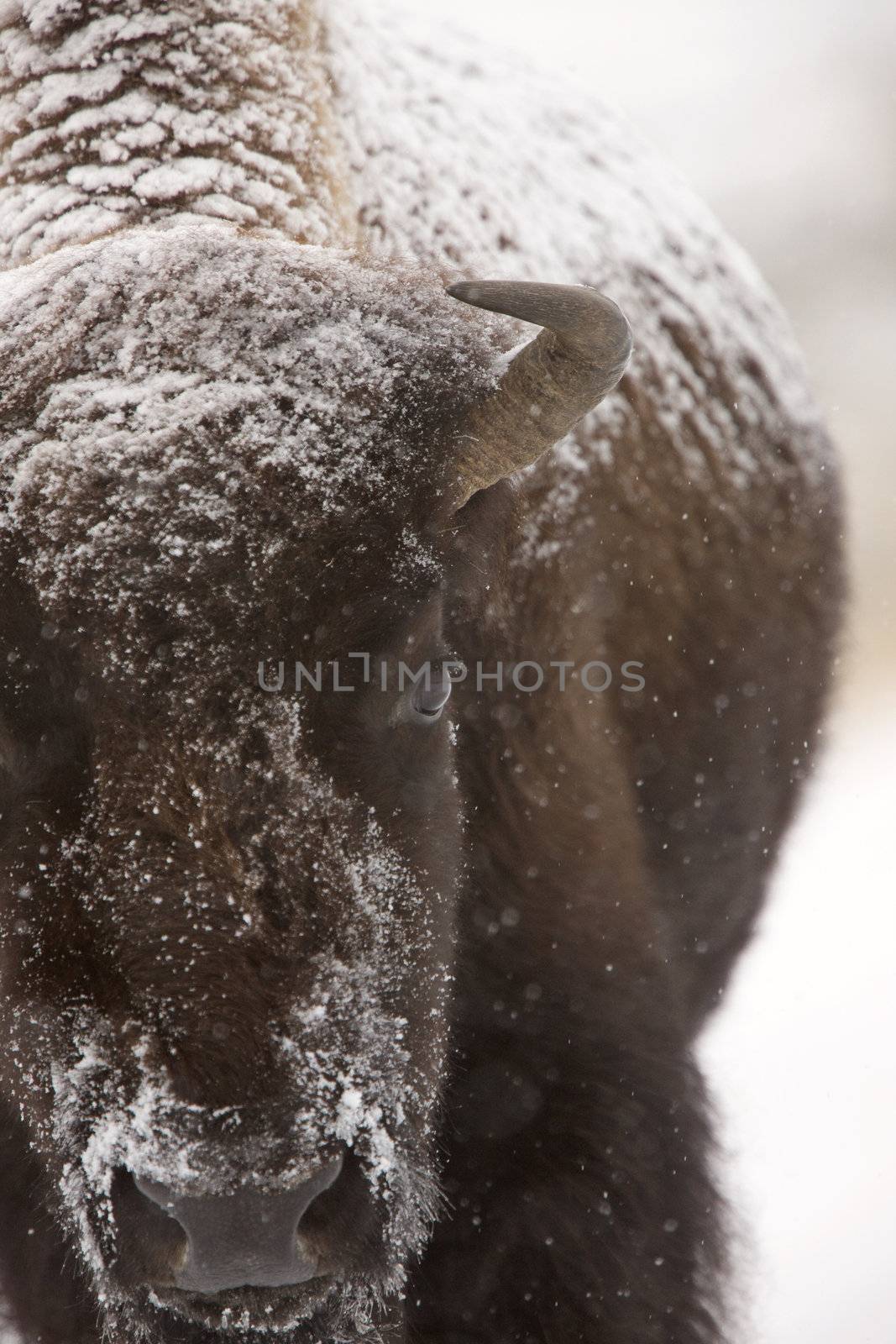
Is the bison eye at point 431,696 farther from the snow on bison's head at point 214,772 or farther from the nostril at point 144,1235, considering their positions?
the nostril at point 144,1235

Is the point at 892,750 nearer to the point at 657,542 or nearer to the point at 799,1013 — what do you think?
the point at 799,1013

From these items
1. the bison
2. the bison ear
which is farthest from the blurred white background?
Result: the bison ear

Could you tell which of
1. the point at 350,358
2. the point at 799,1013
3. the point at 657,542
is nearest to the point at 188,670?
the point at 350,358

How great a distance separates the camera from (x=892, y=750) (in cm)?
923

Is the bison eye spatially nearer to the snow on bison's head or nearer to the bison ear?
the snow on bison's head

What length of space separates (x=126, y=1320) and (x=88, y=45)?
3.06m

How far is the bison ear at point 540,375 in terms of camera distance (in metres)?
2.00

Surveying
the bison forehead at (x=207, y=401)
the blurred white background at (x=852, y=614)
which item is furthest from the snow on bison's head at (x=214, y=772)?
the blurred white background at (x=852, y=614)

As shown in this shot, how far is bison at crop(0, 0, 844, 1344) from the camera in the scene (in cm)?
201

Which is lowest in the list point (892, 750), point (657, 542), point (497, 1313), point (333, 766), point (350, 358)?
point (892, 750)

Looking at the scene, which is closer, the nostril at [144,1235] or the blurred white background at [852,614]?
the nostril at [144,1235]

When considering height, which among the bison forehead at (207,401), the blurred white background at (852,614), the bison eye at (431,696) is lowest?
the blurred white background at (852,614)

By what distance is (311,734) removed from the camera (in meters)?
2.16

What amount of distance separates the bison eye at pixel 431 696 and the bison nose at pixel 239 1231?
33.6 inches
